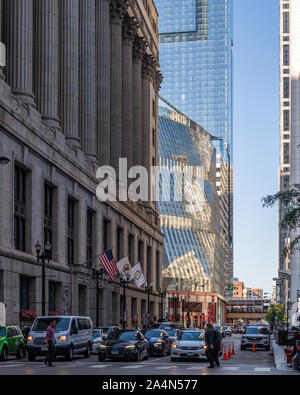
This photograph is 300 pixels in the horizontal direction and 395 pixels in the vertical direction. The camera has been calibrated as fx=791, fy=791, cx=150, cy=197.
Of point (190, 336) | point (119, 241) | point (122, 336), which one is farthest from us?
point (119, 241)

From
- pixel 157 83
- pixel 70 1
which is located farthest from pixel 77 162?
pixel 157 83

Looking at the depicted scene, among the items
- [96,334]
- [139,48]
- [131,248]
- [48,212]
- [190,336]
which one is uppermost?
[139,48]

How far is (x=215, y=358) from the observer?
34.5m

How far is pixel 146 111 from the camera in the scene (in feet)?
373

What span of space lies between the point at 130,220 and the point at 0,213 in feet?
150

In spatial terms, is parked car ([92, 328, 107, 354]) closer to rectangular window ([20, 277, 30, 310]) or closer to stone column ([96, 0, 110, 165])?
rectangular window ([20, 277, 30, 310])

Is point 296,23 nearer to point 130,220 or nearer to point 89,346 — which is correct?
point 130,220

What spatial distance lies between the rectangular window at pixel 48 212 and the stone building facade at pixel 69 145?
0.10 meters

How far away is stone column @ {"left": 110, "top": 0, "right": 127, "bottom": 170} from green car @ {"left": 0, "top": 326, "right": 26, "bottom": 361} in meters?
51.1

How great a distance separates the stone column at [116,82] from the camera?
91.8 meters

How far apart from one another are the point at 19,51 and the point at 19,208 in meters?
11.5

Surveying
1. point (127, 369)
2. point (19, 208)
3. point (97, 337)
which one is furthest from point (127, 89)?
point (127, 369)

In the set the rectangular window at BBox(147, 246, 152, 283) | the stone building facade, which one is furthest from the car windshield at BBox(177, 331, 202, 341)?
the rectangular window at BBox(147, 246, 152, 283)

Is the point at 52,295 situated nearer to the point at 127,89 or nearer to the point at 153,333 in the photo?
the point at 153,333
